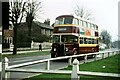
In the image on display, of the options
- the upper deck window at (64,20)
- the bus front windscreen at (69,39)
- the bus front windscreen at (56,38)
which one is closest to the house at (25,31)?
the bus front windscreen at (56,38)

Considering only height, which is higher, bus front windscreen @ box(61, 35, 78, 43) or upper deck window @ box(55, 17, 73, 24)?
upper deck window @ box(55, 17, 73, 24)

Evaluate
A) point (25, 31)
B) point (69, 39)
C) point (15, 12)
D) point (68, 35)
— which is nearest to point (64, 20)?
point (68, 35)

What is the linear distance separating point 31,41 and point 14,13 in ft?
60.3

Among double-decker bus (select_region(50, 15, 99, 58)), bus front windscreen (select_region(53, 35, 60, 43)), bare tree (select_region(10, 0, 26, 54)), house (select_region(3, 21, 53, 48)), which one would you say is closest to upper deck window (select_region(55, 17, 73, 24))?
double-decker bus (select_region(50, 15, 99, 58))

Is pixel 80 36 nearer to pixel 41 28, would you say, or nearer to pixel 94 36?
pixel 94 36

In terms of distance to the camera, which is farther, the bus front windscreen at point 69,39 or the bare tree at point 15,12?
the bare tree at point 15,12

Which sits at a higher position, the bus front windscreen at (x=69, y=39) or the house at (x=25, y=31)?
the house at (x=25, y=31)

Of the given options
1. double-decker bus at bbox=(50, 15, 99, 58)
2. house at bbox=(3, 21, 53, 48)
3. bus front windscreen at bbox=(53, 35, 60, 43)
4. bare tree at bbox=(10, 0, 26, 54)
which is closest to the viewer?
double-decker bus at bbox=(50, 15, 99, 58)

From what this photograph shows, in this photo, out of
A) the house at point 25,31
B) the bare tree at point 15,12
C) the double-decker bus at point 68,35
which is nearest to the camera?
the double-decker bus at point 68,35

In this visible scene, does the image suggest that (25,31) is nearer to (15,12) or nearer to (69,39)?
(15,12)

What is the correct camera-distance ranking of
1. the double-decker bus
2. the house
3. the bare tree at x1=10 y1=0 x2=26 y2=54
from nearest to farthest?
the double-decker bus < the bare tree at x1=10 y1=0 x2=26 y2=54 < the house

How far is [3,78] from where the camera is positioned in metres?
7.51

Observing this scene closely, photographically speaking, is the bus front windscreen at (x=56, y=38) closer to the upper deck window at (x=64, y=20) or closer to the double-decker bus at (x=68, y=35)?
the double-decker bus at (x=68, y=35)

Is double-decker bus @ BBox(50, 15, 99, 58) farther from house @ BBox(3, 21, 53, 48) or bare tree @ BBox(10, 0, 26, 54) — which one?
house @ BBox(3, 21, 53, 48)
